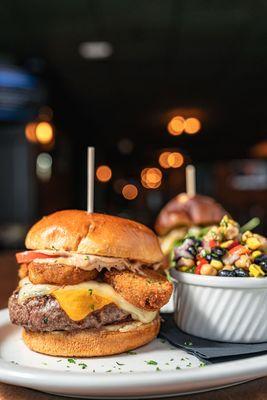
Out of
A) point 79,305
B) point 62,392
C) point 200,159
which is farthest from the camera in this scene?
point 200,159

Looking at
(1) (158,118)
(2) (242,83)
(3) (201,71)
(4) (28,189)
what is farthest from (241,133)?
(4) (28,189)

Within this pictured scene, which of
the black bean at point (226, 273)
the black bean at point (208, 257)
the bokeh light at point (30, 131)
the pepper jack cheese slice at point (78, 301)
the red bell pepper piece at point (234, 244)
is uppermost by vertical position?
the bokeh light at point (30, 131)

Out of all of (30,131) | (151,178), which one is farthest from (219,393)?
(151,178)

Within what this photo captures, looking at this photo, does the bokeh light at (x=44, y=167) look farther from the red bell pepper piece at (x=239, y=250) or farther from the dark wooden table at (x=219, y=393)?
the dark wooden table at (x=219, y=393)

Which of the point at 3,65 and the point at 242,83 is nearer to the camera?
the point at 3,65

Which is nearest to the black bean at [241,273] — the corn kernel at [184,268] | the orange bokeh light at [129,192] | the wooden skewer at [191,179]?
the corn kernel at [184,268]

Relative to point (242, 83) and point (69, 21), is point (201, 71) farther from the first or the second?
point (69, 21)
